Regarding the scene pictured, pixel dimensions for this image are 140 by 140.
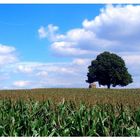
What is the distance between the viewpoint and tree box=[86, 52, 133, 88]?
185ft

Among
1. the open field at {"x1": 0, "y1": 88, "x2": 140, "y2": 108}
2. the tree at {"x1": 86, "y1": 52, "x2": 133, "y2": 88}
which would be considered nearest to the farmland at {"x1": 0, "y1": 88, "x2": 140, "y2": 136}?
the open field at {"x1": 0, "y1": 88, "x2": 140, "y2": 108}

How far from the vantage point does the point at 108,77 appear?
57000mm

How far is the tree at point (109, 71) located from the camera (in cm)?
5644

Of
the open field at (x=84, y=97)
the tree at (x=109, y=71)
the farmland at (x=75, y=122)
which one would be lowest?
the farmland at (x=75, y=122)

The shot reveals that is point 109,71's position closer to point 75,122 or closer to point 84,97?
point 84,97

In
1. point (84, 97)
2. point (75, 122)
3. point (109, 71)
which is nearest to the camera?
point (75, 122)

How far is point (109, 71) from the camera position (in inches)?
2287

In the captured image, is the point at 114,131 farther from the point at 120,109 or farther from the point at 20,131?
the point at 20,131

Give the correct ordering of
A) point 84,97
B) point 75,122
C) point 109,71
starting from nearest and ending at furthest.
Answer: point 75,122, point 84,97, point 109,71

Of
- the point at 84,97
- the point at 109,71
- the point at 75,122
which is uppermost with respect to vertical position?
the point at 109,71

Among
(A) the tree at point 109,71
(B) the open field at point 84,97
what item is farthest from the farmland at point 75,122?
(A) the tree at point 109,71

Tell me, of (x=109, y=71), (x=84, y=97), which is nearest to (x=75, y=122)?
(x=84, y=97)

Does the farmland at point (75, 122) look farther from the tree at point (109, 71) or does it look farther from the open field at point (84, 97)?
the tree at point (109, 71)

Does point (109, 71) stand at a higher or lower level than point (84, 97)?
higher
